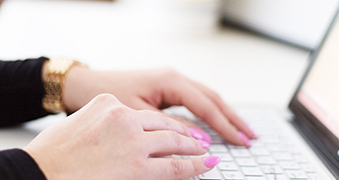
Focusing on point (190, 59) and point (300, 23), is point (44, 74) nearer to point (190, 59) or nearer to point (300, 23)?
point (190, 59)

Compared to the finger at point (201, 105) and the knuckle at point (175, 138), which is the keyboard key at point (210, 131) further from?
the knuckle at point (175, 138)

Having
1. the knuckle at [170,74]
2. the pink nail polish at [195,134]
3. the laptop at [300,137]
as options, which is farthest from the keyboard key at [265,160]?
the knuckle at [170,74]

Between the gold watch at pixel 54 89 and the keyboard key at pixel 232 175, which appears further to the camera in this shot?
the gold watch at pixel 54 89

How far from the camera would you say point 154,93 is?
21.5 inches

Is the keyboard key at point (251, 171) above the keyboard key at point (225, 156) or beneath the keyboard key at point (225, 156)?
beneath

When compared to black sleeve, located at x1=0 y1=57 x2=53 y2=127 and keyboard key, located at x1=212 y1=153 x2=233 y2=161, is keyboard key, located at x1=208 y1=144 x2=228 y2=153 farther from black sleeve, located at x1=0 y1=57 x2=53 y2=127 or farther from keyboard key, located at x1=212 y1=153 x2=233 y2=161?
black sleeve, located at x1=0 y1=57 x2=53 y2=127

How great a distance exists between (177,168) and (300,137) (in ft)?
0.99

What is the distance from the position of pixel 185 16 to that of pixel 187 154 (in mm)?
814

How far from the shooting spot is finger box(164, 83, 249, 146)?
525 millimetres

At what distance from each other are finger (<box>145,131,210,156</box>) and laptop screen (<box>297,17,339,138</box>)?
232 mm

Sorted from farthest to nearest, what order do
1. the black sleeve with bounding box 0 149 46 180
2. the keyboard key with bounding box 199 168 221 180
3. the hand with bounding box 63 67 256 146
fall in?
1. the hand with bounding box 63 67 256 146
2. the keyboard key with bounding box 199 168 221 180
3. the black sleeve with bounding box 0 149 46 180

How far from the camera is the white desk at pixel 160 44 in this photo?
33.0 inches

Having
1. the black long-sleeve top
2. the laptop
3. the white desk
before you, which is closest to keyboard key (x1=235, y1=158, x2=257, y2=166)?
the laptop

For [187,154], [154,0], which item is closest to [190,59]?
[154,0]
